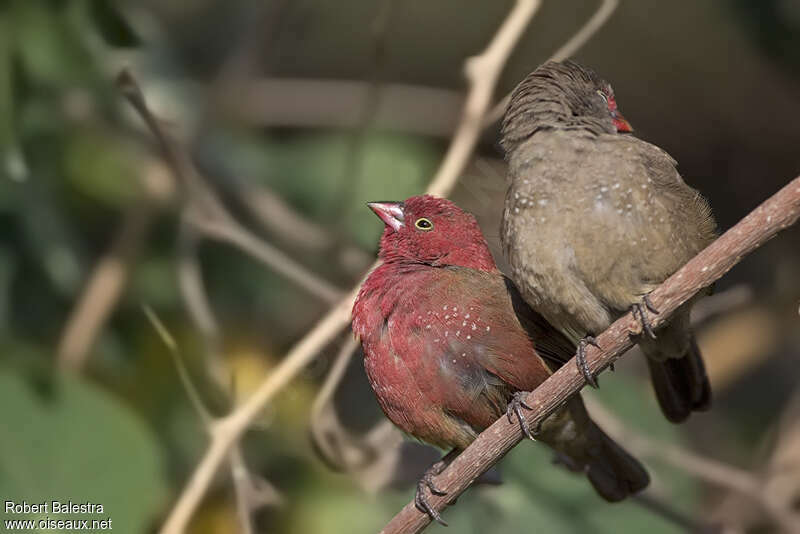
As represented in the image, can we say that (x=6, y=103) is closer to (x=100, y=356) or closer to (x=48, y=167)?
(x=48, y=167)

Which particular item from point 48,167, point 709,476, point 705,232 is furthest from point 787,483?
point 48,167

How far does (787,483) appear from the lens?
508 centimetres

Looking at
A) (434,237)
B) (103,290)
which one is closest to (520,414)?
(434,237)

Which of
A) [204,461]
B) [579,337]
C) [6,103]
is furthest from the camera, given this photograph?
[6,103]

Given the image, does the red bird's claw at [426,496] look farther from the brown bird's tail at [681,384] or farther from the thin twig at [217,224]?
the thin twig at [217,224]

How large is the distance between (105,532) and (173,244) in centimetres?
157

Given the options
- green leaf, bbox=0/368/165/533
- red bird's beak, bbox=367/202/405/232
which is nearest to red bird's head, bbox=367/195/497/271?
red bird's beak, bbox=367/202/405/232

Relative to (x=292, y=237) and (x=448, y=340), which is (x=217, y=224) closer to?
(x=292, y=237)

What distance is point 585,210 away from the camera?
3551mm

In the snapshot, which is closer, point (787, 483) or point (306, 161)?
point (787, 483)

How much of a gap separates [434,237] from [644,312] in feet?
3.18

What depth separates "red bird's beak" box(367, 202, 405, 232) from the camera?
13.5 ft

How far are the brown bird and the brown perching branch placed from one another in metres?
0.16

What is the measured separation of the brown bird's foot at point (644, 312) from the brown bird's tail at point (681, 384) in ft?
2.63
